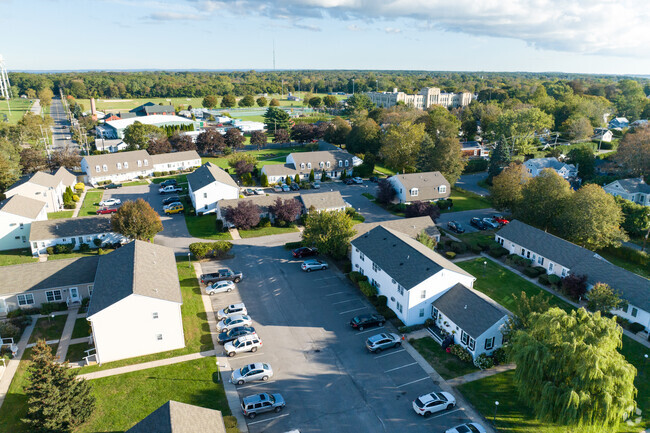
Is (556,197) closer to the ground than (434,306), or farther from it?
farther from it

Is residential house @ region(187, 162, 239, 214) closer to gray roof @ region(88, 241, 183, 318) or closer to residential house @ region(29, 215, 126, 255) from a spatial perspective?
residential house @ region(29, 215, 126, 255)

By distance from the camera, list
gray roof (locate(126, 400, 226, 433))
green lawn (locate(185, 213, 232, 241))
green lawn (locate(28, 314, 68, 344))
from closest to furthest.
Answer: gray roof (locate(126, 400, 226, 433)) → green lawn (locate(28, 314, 68, 344)) → green lawn (locate(185, 213, 232, 241))

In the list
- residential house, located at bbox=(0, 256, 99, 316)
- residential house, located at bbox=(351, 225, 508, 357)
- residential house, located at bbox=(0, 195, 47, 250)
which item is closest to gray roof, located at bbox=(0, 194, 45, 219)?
residential house, located at bbox=(0, 195, 47, 250)

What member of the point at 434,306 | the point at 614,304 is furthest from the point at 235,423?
the point at 614,304

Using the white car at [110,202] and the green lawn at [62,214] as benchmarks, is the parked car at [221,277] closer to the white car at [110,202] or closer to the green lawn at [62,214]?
the white car at [110,202]

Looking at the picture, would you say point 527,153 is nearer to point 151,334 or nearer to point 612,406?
point 612,406

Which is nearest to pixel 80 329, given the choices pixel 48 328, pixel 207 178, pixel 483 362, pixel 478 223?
pixel 48 328
